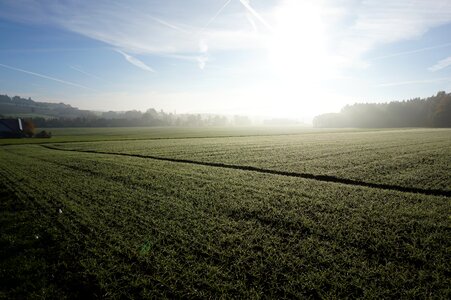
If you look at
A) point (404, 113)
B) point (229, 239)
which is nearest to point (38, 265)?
point (229, 239)

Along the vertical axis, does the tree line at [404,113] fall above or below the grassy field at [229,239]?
above

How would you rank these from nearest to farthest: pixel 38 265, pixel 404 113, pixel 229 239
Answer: pixel 38 265 < pixel 229 239 < pixel 404 113

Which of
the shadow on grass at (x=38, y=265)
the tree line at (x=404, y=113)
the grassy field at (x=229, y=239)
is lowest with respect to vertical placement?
the shadow on grass at (x=38, y=265)

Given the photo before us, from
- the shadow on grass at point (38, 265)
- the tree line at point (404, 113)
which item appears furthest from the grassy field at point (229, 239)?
the tree line at point (404, 113)

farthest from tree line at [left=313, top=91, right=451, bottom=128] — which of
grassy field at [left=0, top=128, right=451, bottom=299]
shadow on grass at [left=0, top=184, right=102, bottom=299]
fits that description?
shadow on grass at [left=0, top=184, right=102, bottom=299]

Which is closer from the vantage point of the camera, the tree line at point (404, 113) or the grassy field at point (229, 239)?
the grassy field at point (229, 239)

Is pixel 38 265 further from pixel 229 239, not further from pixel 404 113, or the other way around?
pixel 404 113

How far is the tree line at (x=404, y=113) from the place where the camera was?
13576 cm

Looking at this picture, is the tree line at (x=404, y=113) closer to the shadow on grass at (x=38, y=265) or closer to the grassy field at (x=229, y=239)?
the grassy field at (x=229, y=239)

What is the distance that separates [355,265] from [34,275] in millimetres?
8599

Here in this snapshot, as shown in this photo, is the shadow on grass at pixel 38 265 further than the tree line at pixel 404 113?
No

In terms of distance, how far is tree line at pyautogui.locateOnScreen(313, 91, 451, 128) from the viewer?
445 feet

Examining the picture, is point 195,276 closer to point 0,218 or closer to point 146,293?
point 146,293

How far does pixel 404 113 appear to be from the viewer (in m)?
155
